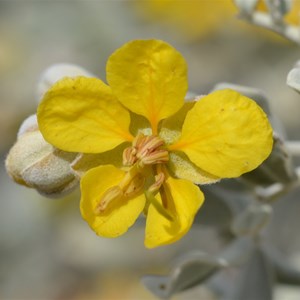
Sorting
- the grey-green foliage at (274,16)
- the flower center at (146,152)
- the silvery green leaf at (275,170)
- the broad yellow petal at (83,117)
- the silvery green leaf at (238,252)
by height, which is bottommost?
the silvery green leaf at (238,252)

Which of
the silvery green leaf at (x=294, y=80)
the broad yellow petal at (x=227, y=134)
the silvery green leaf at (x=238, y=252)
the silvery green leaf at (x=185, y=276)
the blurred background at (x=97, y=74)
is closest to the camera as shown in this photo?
the broad yellow petal at (x=227, y=134)

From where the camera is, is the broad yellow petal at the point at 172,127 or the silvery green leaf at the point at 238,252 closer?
the broad yellow petal at the point at 172,127

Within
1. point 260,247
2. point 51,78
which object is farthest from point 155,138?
point 260,247

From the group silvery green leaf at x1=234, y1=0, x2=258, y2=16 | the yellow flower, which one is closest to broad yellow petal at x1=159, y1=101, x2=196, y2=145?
the yellow flower

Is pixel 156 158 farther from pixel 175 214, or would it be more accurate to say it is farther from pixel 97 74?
pixel 97 74

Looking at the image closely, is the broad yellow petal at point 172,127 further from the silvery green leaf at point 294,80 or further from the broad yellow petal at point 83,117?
the silvery green leaf at point 294,80

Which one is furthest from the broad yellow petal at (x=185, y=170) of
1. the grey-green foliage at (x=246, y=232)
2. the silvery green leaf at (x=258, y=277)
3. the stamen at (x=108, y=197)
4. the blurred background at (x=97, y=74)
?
the blurred background at (x=97, y=74)

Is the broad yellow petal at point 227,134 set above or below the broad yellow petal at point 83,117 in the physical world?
below
